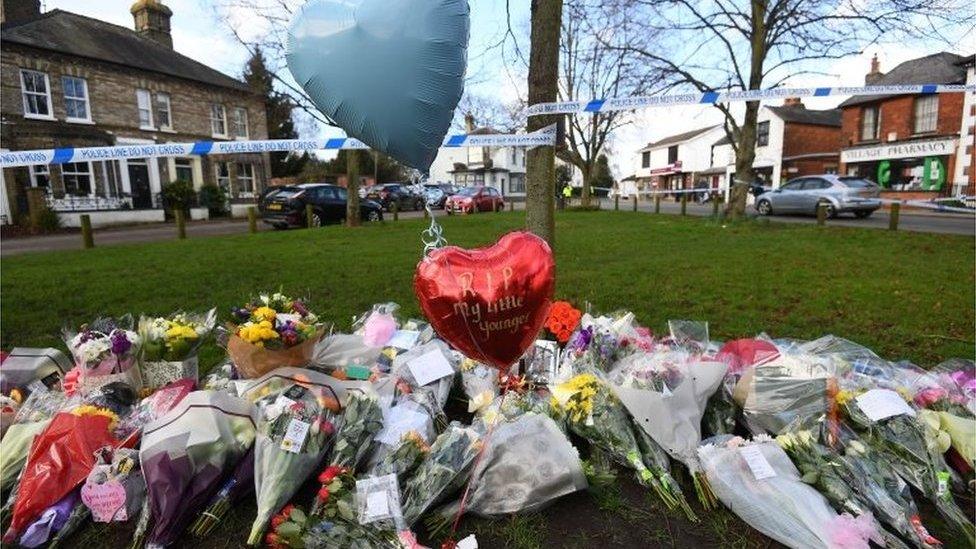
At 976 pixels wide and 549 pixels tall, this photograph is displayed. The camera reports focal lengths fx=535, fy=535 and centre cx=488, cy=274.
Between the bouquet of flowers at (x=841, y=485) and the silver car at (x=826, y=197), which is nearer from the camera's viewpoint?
the bouquet of flowers at (x=841, y=485)

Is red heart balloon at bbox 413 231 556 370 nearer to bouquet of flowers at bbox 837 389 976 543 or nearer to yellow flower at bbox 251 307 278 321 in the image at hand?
yellow flower at bbox 251 307 278 321

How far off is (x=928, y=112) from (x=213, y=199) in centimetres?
3280

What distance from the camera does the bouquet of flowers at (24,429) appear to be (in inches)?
99.0

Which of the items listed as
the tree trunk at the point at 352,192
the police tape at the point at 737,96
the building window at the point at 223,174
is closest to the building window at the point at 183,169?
the building window at the point at 223,174

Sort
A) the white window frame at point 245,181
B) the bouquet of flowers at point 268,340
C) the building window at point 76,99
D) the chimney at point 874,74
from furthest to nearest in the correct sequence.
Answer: the chimney at point 874,74
the white window frame at point 245,181
the building window at point 76,99
the bouquet of flowers at point 268,340

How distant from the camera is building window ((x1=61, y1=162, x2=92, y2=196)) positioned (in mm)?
19578

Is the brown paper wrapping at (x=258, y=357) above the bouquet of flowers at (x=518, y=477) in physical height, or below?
above

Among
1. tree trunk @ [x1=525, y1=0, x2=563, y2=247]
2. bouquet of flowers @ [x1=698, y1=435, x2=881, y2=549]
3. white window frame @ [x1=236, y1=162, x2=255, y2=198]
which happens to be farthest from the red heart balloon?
white window frame @ [x1=236, y1=162, x2=255, y2=198]

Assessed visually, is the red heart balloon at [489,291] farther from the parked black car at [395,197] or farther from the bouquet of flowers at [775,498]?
the parked black car at [395,197]

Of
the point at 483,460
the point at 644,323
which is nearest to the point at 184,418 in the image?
the point at 483,460

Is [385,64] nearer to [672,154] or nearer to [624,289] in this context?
[624,289]

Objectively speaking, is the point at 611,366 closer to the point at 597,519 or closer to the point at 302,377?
the point at 597,519

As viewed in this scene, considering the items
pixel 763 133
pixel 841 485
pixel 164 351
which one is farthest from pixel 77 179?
pixel 763 133

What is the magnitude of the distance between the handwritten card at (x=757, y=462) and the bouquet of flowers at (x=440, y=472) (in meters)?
1.18
